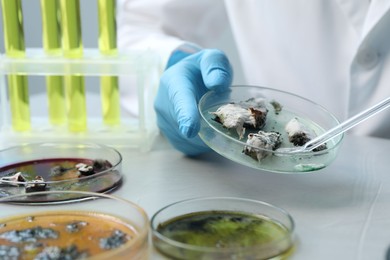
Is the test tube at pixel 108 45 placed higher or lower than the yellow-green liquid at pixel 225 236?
higher

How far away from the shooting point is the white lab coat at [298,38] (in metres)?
0.99

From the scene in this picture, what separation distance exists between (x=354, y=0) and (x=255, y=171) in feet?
1.23

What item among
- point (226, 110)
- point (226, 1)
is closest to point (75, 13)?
point (226, 110)

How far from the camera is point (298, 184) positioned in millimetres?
757

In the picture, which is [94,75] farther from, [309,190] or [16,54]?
[309,190]

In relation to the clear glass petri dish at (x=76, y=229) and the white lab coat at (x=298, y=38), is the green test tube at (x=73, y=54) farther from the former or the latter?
the clear glass petri dish at (x=76, y=229)

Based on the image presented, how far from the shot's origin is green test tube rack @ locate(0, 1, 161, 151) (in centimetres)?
91

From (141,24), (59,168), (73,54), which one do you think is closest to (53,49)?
(73,54)

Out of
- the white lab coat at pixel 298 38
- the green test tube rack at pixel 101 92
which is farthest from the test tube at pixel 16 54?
the white lab coat at pixel 298 38

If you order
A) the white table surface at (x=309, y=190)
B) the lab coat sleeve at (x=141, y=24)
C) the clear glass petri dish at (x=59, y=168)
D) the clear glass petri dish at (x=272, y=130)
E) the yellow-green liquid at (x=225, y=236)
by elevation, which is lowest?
the white table surface at (x=309, y=190)

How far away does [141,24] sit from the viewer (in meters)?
1.25

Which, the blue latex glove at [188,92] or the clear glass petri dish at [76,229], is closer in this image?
the clear glass petri dish at [76,229]

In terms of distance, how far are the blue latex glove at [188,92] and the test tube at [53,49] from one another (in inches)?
6.0

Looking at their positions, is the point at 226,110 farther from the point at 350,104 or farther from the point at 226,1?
the point at 226,1
